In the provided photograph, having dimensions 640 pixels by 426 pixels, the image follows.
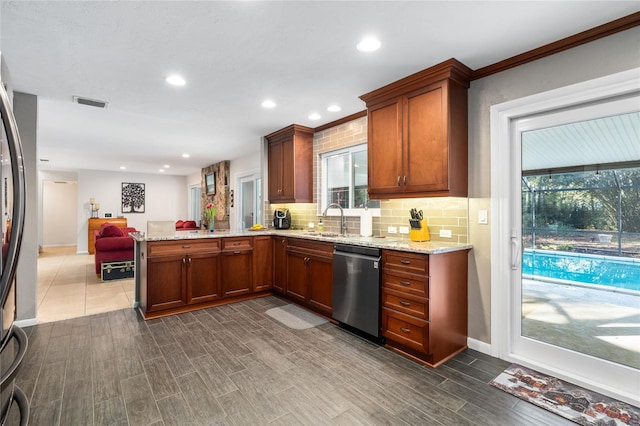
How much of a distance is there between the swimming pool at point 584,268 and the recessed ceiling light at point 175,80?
3.38 metres

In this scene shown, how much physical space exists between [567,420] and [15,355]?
259cm

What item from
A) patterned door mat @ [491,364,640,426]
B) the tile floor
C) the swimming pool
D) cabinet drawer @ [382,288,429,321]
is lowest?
patterned door mat @ [491,364,640,426]

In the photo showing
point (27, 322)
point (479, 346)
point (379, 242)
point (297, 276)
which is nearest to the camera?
point (479, 346)

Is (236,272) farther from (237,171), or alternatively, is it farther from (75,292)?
(237,171)

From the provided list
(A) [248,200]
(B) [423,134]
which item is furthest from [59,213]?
(B) [423,134]

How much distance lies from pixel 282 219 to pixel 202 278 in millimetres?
1518

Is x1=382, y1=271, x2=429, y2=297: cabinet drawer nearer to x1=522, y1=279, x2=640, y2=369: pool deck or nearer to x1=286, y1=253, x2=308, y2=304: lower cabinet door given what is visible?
x1=522, y1=279, x2=640, y2=369: pool deck

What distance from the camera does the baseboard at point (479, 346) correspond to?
8.68 ft

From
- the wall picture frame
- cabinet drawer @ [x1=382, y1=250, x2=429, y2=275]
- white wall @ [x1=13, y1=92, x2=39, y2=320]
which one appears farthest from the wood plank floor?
the wall picture frame

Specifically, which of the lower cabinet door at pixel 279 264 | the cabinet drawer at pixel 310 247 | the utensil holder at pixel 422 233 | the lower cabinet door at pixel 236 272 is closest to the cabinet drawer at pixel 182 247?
the lower cabinet door at pixel 236 272

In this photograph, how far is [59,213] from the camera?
970 cm

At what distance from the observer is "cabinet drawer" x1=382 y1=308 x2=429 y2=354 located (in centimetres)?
246

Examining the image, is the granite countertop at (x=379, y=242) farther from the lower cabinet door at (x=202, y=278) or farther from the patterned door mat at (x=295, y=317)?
the patterned door mat at (x=295, y=317)

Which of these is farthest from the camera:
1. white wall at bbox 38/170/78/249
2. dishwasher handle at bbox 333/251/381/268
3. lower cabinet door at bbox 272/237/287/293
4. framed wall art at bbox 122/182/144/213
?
framed wall art at bbox 122/182/144/213
